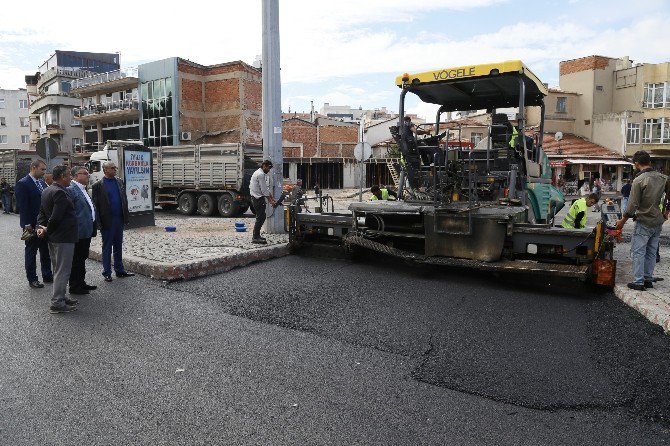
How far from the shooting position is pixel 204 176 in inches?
740

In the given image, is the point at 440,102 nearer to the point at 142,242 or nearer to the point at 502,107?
the point at 502,107

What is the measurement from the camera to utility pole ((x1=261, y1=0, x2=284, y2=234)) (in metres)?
10.7

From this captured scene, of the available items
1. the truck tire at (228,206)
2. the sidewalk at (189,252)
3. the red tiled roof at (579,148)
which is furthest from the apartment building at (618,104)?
the sidewalk at (189,252)

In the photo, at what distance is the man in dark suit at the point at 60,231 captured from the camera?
225 inches

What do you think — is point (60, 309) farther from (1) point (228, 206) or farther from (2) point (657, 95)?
(2) point (657, 95)

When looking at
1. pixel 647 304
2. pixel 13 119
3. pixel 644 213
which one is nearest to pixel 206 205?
pixel 644 213

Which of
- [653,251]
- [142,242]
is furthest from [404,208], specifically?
[142,242]

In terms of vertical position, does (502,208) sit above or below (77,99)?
below

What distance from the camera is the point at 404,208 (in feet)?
23.6

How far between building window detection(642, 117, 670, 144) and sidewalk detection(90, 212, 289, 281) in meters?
42.7

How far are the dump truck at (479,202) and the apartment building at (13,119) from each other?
273 feet

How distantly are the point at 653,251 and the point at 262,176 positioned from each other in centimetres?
665

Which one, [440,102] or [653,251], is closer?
[653,251]

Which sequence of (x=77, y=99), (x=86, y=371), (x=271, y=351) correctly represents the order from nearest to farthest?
(x=86, y=371) < (x=271, y=351) < (x=77, y=99)
